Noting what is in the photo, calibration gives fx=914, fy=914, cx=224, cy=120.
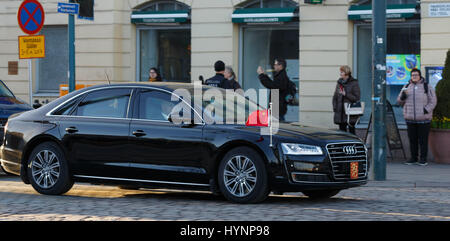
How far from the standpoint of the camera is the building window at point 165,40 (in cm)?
A: 2208

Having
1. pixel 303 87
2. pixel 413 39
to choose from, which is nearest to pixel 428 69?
pixel 413 39

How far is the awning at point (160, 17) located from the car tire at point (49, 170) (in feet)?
33.9

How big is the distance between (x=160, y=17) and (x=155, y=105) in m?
10.9

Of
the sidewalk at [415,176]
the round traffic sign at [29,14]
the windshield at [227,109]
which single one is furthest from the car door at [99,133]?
the round traffic sign at [29,14]

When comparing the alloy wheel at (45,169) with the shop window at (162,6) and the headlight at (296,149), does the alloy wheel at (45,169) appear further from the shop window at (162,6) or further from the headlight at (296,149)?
the shop window at (162,6)

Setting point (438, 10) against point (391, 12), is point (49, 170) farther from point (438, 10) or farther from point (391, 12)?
point (438, 10)

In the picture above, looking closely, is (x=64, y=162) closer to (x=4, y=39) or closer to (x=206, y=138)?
(x=206, y=138)

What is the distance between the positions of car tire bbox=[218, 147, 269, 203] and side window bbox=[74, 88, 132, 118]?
1.65 m

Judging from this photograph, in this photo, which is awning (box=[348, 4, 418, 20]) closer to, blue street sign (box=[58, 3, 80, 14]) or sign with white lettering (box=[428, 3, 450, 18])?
sign with white lettering (box=[428, 3, 450, 18])

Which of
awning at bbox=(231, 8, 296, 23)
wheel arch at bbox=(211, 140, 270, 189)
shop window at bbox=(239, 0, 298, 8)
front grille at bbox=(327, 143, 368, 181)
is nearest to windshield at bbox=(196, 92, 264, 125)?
wheel arch at bbox=(211, 140, 270, 189)

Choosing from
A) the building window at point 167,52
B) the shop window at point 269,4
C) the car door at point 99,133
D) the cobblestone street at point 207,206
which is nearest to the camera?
the cobblestone street at point 207,206

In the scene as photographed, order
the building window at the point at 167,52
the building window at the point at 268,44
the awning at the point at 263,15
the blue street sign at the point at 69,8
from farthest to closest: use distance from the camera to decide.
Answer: the building window at the point at 167,52 → the building window at the point at 268,44 → the awning at the point at 263,15 → the blue street sign at the point at 69,8

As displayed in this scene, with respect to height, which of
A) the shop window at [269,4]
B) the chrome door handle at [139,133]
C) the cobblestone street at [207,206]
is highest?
the shop window at [269,4]
